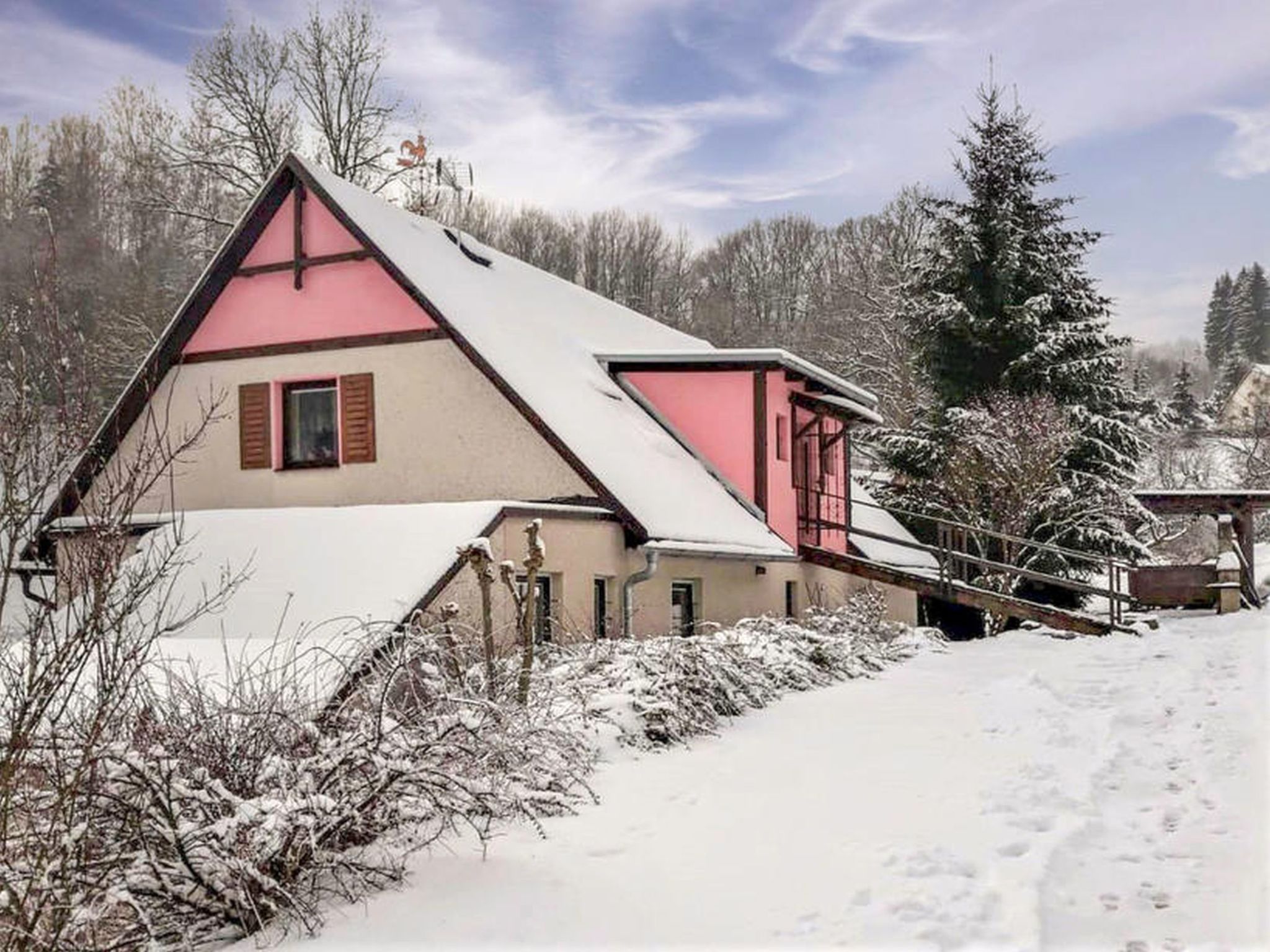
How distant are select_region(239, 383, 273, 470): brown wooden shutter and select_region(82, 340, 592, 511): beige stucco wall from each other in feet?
0.32

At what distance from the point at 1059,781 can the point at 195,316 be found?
12561mm

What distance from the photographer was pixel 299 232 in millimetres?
15055

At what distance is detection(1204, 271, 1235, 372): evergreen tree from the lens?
94.6ft

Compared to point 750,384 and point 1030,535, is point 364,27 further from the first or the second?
point 1030,535

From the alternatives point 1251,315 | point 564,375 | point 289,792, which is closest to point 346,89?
point 564,375

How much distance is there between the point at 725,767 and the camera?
7.43 metres

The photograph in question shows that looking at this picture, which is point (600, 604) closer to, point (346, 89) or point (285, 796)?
point (285, 796)

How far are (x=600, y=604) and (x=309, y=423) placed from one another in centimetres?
476

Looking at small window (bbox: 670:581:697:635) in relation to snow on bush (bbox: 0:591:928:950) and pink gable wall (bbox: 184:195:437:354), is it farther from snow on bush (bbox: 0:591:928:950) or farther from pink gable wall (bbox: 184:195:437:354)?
snow on bush (bbox: 0:591:928:950)

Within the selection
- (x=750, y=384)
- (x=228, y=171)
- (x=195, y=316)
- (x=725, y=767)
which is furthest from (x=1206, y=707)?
(x=228, y=171)

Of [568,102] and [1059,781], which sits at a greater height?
[568,102]

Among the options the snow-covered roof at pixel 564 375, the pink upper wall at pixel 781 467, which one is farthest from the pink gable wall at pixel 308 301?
the pink upper wall at pixel 781 467

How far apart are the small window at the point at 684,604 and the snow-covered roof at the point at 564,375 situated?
102 centimetres

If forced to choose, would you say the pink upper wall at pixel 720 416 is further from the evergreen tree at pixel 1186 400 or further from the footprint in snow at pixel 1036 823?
the evergreen tree at pixel 1186 400
